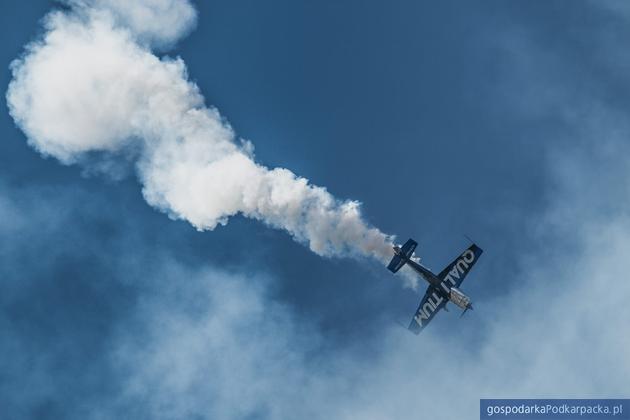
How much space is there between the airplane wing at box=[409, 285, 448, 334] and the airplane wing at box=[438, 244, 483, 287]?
8.17 ft

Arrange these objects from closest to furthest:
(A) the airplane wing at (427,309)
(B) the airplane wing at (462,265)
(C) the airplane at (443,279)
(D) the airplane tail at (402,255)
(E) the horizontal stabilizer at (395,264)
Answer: (D) the airplane tail at (402,255) < (E) the horizontal stabilizer at (395,264) < (C) the airplane at (443,279) < (B) the airplane wing at (462,265) < (A) the airplane wing at (427,309)

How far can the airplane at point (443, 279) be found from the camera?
102 metres

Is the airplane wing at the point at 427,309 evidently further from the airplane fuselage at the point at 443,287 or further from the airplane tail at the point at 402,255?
the airplane tail at the point at 402,255

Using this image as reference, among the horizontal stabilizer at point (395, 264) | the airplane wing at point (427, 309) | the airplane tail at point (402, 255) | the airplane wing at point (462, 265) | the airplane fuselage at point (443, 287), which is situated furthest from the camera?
the airplane wing at point (427, 309)

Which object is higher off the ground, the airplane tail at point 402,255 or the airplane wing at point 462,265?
the airplane wing at point 462,265

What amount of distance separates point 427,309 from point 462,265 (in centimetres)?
763

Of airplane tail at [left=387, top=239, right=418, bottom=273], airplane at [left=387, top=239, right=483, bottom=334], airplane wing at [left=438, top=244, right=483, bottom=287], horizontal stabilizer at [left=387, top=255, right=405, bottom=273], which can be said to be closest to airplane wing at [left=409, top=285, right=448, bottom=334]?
airplane at [left=387, top=239, right=483, bottom=334]

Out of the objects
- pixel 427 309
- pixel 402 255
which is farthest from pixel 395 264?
pixel 427 309

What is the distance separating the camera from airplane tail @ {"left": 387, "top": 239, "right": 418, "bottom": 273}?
100 m

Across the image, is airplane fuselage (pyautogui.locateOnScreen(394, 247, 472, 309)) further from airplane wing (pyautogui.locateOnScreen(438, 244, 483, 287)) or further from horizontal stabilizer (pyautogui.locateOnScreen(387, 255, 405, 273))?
horizontal stabilizer (pyautogui.locateOnScreen(387, 255, 405, 273))

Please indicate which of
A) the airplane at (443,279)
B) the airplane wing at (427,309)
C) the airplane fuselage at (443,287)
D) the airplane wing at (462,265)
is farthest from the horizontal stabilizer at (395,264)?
the airplane wing at (427,309)

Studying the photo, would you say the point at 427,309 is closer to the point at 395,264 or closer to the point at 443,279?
the point at 443,279

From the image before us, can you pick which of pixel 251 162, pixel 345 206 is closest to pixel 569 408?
pixel 345 206

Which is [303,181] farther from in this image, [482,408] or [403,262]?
[482,408]
